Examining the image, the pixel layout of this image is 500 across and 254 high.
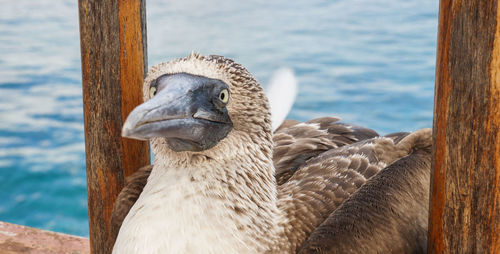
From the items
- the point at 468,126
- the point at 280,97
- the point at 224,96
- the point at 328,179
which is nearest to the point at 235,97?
the point at 224,96

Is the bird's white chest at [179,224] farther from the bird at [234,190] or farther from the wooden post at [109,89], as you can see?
the wooden post at [109,89]

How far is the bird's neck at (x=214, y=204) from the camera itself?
2.16 meters

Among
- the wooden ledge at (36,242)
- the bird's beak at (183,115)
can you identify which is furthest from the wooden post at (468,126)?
the wooden ledge at (36,242)

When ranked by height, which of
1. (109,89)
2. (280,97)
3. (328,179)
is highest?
(109,89)

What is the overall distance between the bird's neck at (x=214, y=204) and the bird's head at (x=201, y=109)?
0.24 ft

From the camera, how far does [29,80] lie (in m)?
12.1

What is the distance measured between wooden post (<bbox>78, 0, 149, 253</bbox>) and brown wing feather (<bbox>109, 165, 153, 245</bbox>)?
0.59 feet

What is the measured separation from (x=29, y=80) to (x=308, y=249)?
11.0 meters

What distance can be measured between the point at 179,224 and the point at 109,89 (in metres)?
1.05

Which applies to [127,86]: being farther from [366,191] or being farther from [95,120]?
[366,191]

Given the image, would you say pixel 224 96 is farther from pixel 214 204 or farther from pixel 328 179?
pixel 328 179

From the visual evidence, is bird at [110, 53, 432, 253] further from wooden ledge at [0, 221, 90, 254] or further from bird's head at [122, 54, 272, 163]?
wooden ledge at [0, 221, 90, 254]

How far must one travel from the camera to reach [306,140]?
330 cm

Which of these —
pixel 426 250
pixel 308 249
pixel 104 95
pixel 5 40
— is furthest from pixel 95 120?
pixel 5 40
